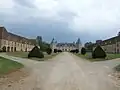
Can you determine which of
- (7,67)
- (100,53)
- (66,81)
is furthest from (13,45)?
(66,81)

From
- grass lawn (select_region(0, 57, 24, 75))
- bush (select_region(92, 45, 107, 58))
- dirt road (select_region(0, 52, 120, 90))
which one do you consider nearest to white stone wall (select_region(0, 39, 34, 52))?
bush (select_region(92, 45, 107, 58))

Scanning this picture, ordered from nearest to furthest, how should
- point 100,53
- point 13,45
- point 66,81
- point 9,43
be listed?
point 66,81 < point 100,53 < point 9,43 < point 13,45

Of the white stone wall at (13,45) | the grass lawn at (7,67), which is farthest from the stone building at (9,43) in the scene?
the grass lawn at (7,67)

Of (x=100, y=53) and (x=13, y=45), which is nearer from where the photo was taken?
(x=100, y=53)

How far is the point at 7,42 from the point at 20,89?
329 ft

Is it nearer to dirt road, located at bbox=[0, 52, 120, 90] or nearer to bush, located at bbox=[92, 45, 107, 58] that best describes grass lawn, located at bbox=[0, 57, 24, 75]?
dirt road, located at bbox=[0, 52, 120, 90]

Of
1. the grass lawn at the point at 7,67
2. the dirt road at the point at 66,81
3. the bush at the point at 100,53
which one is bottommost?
the dirt road at the point at 66,81

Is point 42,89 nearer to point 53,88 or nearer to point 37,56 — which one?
point 53,88

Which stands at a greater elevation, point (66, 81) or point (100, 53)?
point (100, 53)

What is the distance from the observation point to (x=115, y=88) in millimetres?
10539

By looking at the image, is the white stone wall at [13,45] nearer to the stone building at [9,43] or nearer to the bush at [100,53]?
the stone building at [9,43]

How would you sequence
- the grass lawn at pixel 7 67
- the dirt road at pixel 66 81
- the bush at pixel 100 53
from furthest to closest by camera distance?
1. the bush at pixel 100 53
2. the grass lawn at pixel 7 67
3. the dirt road at pixel 66 81

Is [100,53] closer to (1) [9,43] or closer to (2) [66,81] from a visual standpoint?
(2) [66,81]

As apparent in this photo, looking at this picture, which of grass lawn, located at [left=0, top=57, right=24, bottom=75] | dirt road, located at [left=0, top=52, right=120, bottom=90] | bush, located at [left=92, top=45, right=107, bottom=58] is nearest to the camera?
dirt road, located at [left=0, top=52, right=120, bottom=90]
